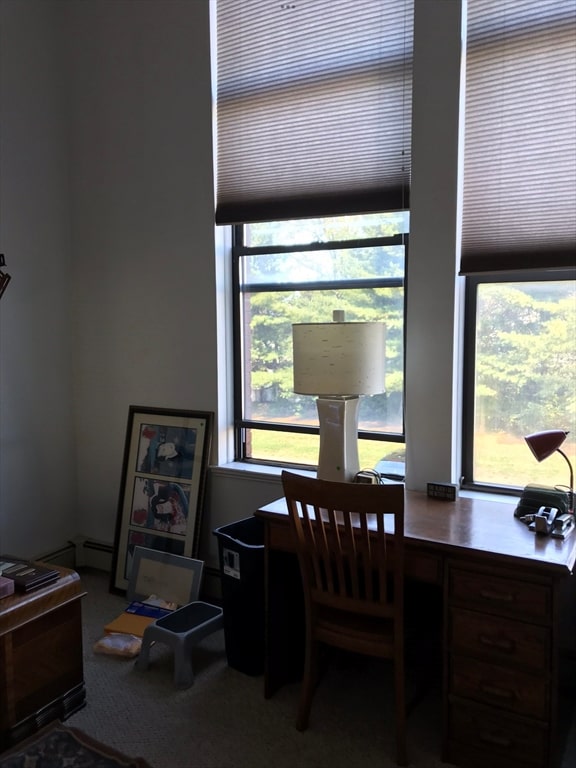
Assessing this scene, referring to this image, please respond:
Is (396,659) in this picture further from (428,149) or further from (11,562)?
(428,149)

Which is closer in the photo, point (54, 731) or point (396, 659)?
point (54, 731)

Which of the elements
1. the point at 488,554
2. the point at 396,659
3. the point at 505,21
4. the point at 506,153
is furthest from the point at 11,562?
the point at 505,21

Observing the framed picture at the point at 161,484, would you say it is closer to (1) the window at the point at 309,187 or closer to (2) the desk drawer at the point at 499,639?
(1) the window at the point at 309,187

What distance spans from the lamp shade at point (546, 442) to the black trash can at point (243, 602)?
43.7 inches

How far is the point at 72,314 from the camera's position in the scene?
3594mm

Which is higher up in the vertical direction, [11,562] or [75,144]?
[75,144]

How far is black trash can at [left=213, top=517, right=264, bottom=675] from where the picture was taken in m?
2.43

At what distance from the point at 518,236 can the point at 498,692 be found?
1622 mm

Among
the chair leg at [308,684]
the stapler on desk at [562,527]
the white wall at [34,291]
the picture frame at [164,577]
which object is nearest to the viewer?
the stapler on desk at [562,527]

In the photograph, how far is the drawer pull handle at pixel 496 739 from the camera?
191 cm

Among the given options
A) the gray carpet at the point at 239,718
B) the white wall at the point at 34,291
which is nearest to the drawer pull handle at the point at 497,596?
the gray carpet at the point at 239,718

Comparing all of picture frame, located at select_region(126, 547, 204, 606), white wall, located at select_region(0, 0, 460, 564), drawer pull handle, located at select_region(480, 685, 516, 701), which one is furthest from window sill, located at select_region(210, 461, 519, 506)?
drawer pull handle, located at select_region(480, 685, 516, 701)

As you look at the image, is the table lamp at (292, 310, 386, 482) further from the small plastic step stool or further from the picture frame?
the picture frame

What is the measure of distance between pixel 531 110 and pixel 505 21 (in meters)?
0.36
